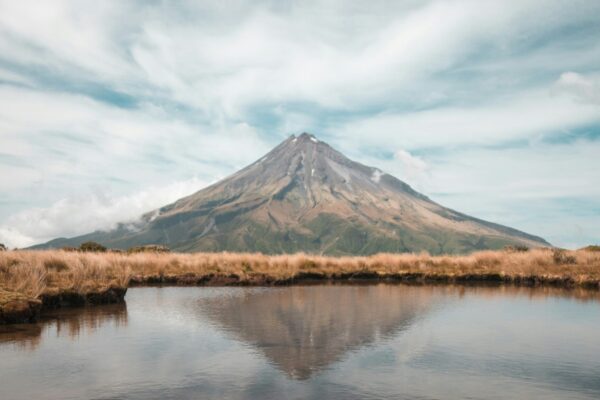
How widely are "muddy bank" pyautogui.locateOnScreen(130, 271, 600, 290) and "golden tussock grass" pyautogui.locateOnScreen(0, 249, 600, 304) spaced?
0.07m

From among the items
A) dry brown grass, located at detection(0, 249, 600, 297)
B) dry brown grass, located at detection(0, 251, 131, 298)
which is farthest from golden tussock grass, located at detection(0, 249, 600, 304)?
dry brown grass, located at detection(0, 251, 131, 298)

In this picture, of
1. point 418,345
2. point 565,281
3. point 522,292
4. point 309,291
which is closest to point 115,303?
point 309,291

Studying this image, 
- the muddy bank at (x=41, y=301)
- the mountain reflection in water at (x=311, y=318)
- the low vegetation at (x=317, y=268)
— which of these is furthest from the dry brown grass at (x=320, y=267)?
the mountain reflection in water at (x=311, y=318)

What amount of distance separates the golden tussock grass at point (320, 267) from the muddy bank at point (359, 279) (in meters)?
0.07

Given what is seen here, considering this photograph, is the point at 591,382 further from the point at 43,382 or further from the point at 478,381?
the point at 43,382

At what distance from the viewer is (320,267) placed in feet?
127

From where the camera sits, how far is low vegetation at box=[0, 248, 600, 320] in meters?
29.3

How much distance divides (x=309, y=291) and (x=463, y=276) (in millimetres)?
13915

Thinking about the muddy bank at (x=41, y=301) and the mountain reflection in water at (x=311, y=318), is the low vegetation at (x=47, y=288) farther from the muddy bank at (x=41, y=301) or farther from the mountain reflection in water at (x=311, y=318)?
the mountain reflection in water at (x=311, y=318)

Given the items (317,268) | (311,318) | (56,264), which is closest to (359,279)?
(317,268)

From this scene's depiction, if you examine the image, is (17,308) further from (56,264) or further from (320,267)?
(320,267)

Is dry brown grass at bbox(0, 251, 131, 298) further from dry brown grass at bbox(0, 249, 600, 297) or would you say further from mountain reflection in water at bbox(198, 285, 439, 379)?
mountain reflection in water at bbox(198, 285, 439, 379)

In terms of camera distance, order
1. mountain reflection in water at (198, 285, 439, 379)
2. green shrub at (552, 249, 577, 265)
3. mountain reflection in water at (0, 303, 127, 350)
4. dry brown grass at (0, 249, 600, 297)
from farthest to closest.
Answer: green shrub at (552, 249, 577, 265) → dry brown grass at (0, 249, 600, 297) → mountain reflection in water at (0, 303, 127, 350) → mountain reflection in water at (198, 285, 439, 379)

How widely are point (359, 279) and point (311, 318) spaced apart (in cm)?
1876
